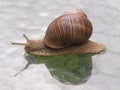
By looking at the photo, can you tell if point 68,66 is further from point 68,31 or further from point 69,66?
point 68,31

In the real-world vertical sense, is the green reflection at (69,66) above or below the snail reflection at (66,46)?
below

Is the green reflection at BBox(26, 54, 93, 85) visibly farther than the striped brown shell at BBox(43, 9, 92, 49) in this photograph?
No

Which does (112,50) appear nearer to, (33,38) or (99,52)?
(99,52)

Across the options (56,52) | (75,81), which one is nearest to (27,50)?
(56,52)

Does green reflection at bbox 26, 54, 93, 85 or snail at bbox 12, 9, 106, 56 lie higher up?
snail at bbox 12, 9, 106, 56

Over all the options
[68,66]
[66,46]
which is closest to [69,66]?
[68,66]
